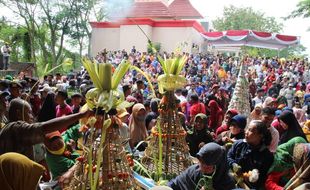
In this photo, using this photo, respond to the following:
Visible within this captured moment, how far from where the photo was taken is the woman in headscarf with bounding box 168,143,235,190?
9.10 ft

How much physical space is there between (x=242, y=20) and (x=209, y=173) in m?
40.1

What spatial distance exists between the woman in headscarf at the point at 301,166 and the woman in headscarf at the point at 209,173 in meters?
0.49

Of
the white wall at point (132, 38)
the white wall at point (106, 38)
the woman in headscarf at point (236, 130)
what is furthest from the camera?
the white wall at point (106, 38)

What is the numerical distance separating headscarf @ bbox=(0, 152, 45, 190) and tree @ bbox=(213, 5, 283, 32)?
40.8m

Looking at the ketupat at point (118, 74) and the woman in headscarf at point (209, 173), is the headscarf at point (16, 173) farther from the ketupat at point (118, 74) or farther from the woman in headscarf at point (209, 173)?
the woman in headscarf at point (209, 173)

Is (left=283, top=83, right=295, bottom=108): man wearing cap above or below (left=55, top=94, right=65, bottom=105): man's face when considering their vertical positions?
below

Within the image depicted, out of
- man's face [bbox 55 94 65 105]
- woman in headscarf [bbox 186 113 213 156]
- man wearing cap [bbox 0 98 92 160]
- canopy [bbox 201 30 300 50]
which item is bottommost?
woman in headscarf [bbox 186 113 213 156]

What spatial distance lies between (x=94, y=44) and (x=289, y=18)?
43.9ft

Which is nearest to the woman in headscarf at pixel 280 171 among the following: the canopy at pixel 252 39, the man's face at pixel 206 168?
the man's face at pixel 206 168

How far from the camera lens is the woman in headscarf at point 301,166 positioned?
258 centimetres

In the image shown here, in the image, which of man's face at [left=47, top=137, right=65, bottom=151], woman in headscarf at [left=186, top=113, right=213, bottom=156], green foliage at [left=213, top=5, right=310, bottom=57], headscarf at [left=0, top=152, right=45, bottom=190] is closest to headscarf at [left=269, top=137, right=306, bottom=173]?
woman in headscarf at [left=186, top=113, right=213, bottom=156]

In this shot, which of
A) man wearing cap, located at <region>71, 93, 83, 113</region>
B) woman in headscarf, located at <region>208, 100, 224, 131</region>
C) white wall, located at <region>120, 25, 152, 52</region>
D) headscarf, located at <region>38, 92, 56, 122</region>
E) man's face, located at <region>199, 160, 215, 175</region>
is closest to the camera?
man's face, located at <region>199, 160, 215, 175</region>

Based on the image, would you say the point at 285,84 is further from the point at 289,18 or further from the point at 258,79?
the point at 289,18

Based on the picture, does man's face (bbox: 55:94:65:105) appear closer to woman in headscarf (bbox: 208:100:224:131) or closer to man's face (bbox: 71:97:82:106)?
man's face (bbox: 71:97:82:106)
